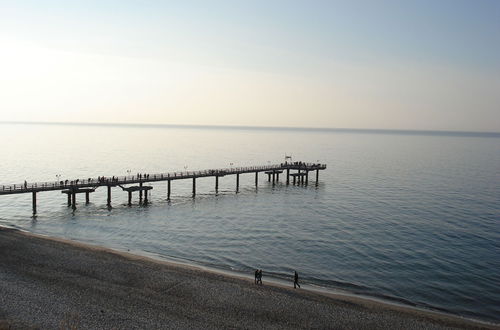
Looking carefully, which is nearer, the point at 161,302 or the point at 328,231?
the point at 161,302

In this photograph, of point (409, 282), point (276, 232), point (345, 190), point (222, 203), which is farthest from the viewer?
point (345, 190)

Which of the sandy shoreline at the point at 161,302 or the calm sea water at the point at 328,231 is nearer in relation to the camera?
the sandy shoreline at the point at 161,302

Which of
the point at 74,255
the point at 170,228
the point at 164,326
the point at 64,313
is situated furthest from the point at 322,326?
the point at 170,228

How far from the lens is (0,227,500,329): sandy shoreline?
2331 cm

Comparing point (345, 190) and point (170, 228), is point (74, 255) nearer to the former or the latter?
point (170, 228)

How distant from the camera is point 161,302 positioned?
25.9 meters

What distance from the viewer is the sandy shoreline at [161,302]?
23312 millimetres

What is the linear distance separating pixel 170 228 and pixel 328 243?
59.9 ft

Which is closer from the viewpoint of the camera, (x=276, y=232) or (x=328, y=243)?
(x=328, y=243)

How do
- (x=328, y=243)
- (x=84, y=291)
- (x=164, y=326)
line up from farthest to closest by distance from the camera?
(x=328, y=243) → (x=84, y=291) → (x=164, y=326)

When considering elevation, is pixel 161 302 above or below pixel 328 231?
above

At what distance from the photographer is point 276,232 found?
46.9 meters

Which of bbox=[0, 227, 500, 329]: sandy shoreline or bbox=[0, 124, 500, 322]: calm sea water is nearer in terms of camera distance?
bbox=[0, 227, 500, 329]: sandy shoreline

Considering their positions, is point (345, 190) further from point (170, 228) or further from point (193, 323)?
point (193, 323)
